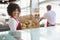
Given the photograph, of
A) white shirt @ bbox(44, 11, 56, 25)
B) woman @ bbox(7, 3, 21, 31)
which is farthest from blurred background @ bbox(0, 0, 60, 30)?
woman @ bbox(7, 3, 21, 31)

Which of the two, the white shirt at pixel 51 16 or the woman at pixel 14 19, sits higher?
the woman at pixel 14 19

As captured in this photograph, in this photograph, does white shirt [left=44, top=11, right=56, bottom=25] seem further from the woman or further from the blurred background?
the woman

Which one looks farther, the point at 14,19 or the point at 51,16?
the point at 51,16

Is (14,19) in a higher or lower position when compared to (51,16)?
higher

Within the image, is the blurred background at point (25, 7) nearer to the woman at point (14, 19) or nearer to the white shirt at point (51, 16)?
the white shirt at point (51, 16)

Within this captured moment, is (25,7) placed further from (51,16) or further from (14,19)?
(14,19)

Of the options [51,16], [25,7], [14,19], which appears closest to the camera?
[14,19]

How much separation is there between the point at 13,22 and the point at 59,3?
10.3ft

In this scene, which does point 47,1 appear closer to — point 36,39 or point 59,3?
point 59,3

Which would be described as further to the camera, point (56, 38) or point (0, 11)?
point (0, 11)

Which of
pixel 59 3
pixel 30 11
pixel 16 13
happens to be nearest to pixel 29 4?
pixel 30 11

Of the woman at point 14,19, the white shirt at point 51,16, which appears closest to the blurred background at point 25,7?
the white shirt at point 51,16

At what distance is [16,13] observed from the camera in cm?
177

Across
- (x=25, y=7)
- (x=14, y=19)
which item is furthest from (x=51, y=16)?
(x=14, y=19)
